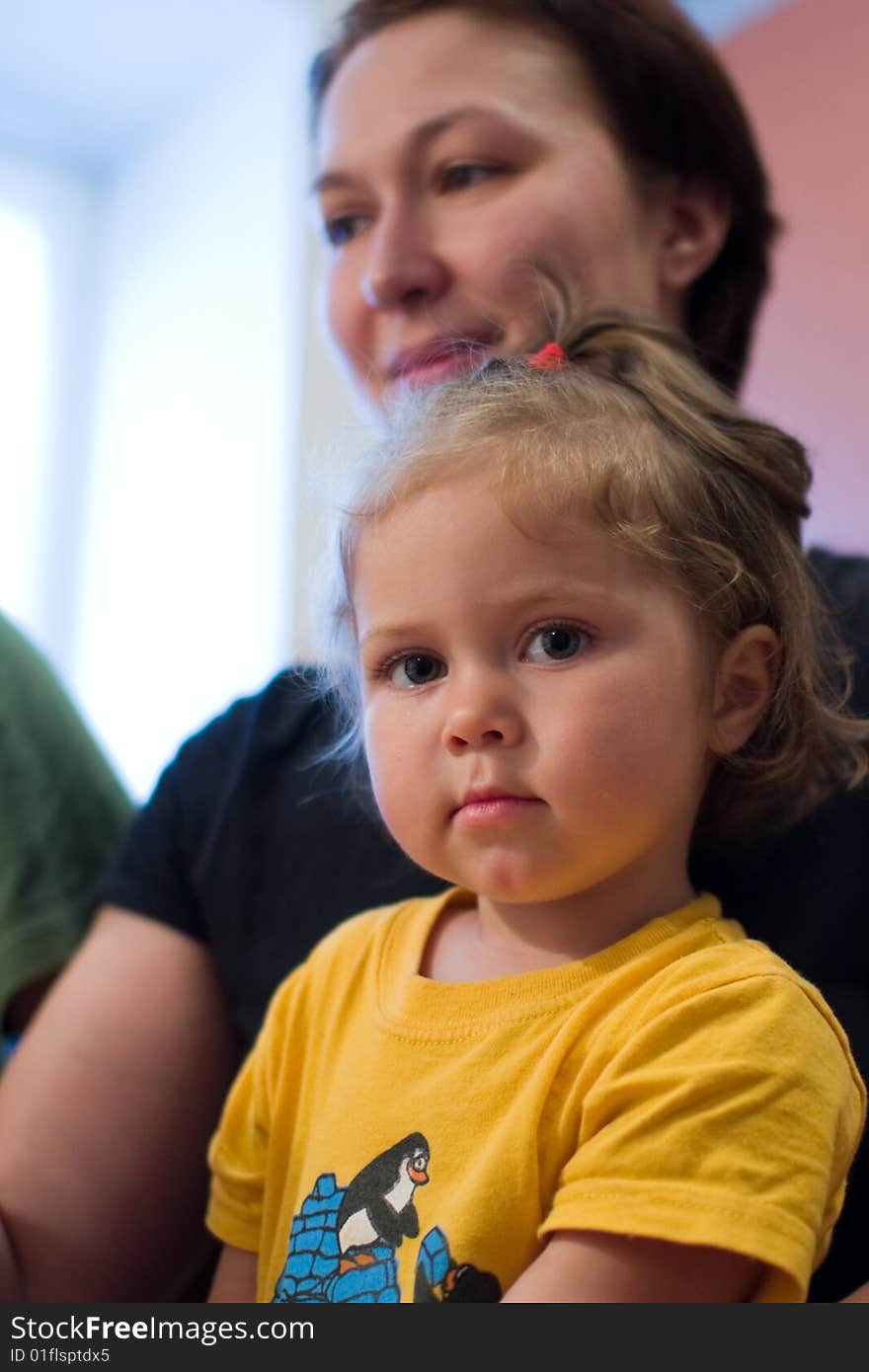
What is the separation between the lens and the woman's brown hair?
1.10m

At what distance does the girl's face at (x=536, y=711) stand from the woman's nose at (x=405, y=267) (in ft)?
1.26

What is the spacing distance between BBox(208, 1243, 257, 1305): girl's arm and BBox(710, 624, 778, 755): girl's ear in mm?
407

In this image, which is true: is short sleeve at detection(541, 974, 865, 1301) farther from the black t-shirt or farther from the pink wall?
the pink wall

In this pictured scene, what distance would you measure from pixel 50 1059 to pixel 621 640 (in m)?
0.58

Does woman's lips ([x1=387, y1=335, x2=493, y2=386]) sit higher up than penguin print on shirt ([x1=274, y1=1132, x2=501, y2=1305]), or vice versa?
woman's lips ([x1=387, y1=335, x2=493, y2=386])

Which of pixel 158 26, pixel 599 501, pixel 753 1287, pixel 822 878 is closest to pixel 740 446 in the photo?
pixel 599 501

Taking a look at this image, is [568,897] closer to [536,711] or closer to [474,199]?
[536,711]

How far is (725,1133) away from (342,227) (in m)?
0.85

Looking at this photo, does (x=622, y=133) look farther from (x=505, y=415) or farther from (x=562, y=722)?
(x=562, y=722)

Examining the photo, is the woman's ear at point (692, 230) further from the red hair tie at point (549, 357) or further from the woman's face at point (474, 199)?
the red hair tie at point (549, 357)

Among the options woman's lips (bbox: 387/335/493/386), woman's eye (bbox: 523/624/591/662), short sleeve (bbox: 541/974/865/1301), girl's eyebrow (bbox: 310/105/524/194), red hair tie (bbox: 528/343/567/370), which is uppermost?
girl's eyebrow (bbox: 310/105/524/194)

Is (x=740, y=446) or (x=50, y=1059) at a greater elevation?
(x=740, y=446)

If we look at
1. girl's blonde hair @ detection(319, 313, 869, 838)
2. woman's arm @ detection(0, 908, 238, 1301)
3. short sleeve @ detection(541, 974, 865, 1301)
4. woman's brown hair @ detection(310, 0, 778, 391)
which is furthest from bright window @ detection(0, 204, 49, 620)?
short sleeve @ detection(541, 974, 865, 1301)

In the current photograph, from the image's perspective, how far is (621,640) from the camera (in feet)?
2.18
